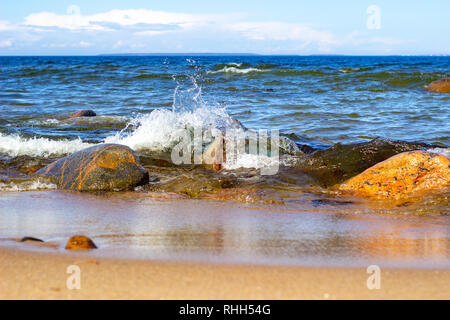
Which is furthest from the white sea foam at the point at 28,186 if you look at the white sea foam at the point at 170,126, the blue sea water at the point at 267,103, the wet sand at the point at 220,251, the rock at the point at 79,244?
the blue sea water at the point at 267,103

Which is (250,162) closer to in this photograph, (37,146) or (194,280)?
(37,146)

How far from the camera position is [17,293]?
224cm

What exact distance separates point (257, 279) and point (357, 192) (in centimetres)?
265

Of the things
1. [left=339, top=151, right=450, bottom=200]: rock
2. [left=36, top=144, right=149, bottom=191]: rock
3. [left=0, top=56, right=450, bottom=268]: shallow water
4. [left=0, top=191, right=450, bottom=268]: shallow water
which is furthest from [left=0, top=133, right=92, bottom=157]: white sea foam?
[left=339, top=151, right=450, bottom=200]: rock

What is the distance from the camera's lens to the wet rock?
18.1ft

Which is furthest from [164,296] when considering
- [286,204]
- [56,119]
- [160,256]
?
[56,119]

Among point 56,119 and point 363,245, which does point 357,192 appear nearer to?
point 363,245

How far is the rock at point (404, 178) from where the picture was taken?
185 inches

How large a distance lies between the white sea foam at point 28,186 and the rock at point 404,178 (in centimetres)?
306

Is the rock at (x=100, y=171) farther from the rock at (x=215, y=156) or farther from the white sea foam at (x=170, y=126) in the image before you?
the white sea foam at (x=170, y=126)

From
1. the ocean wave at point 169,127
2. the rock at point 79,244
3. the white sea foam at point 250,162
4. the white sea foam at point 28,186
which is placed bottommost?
the white sea foam at point 28,186

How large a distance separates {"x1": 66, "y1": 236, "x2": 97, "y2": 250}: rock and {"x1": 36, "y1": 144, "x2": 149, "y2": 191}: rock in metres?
2.03

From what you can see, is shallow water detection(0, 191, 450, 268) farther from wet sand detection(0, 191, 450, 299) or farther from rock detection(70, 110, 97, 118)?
rock detection(70, 110, 97, 118)

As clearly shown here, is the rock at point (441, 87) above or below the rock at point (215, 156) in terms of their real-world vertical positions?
above
